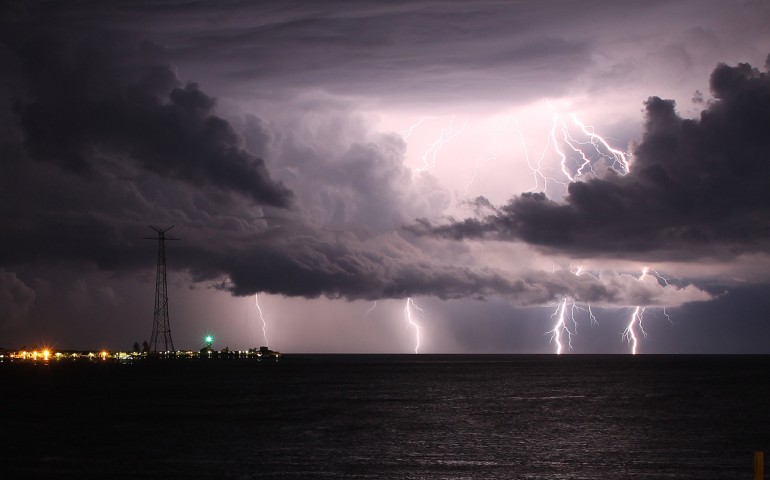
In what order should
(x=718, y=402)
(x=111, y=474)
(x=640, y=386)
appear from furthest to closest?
1. (x=640, y=386)
2. (x=718, y=402)
3. (x=111, y=474)

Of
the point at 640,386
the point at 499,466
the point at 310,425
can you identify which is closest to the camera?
the point at 499,466

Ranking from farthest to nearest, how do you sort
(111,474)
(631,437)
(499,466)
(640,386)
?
1. (640,386)
2. (631,437)
3. (499,466)
4. (111,474)

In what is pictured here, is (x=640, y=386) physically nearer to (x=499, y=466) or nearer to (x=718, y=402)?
(x=718, y=402)

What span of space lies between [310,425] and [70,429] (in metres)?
24.6

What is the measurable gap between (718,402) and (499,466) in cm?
8250

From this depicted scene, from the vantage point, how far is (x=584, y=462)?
64375mm

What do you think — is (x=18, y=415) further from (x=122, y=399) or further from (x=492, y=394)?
(x=492, y=394)

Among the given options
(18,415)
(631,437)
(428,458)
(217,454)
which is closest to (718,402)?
(631,437)

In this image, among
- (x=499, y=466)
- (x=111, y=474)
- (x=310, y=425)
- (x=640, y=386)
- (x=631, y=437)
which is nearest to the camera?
(x=111, y=474)

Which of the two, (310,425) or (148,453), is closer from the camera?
(148,453)

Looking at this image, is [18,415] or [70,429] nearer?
[70,429]

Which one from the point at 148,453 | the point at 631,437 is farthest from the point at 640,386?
the point at 148,453

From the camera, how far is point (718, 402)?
132000mm

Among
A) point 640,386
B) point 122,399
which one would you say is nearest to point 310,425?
point 122,399
